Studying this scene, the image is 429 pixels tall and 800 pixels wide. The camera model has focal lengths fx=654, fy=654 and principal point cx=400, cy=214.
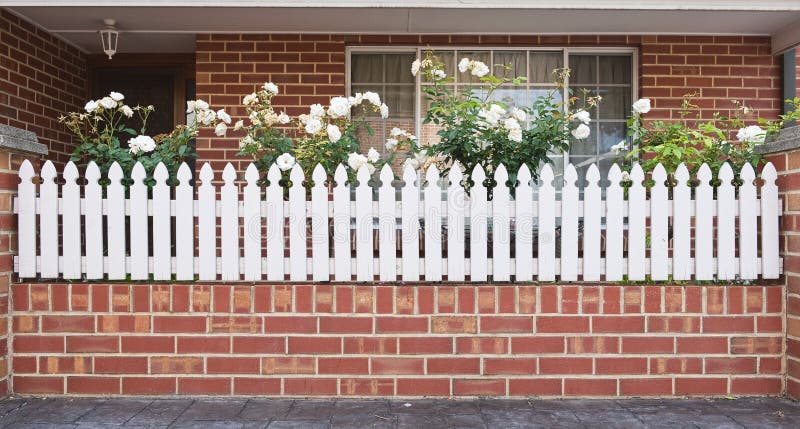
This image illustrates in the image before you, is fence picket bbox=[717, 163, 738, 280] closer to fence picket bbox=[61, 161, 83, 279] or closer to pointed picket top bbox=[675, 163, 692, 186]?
pointed picket top bbox=[675, 163, 692, 186]

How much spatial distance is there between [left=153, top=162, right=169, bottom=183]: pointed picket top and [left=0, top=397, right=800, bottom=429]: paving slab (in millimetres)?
1197

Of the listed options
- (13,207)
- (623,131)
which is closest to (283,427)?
(13,207)

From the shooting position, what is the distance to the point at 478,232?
3570 mm

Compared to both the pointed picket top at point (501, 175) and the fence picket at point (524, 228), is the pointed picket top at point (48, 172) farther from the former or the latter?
the fence picket at point (524, 228)

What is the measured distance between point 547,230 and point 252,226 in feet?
5.28

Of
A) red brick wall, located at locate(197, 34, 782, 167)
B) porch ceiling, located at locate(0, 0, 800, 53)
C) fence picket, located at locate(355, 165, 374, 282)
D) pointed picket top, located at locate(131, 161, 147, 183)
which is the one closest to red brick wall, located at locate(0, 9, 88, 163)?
porch ceiling, located at locate(0, 0, 800, 53)

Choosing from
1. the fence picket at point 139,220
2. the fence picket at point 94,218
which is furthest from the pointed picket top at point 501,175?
the fence picket at point 94,218

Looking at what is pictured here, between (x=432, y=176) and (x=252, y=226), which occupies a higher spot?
(x=432, y=176)

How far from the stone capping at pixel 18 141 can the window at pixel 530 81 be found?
288 cm

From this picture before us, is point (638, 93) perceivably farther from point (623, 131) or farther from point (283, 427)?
point (283, 427)

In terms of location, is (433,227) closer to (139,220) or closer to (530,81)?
(139,220)

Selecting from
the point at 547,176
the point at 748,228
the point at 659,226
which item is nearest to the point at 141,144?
the point at 547,176

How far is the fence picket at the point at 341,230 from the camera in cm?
357

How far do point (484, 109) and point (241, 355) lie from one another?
2004 millimetres
